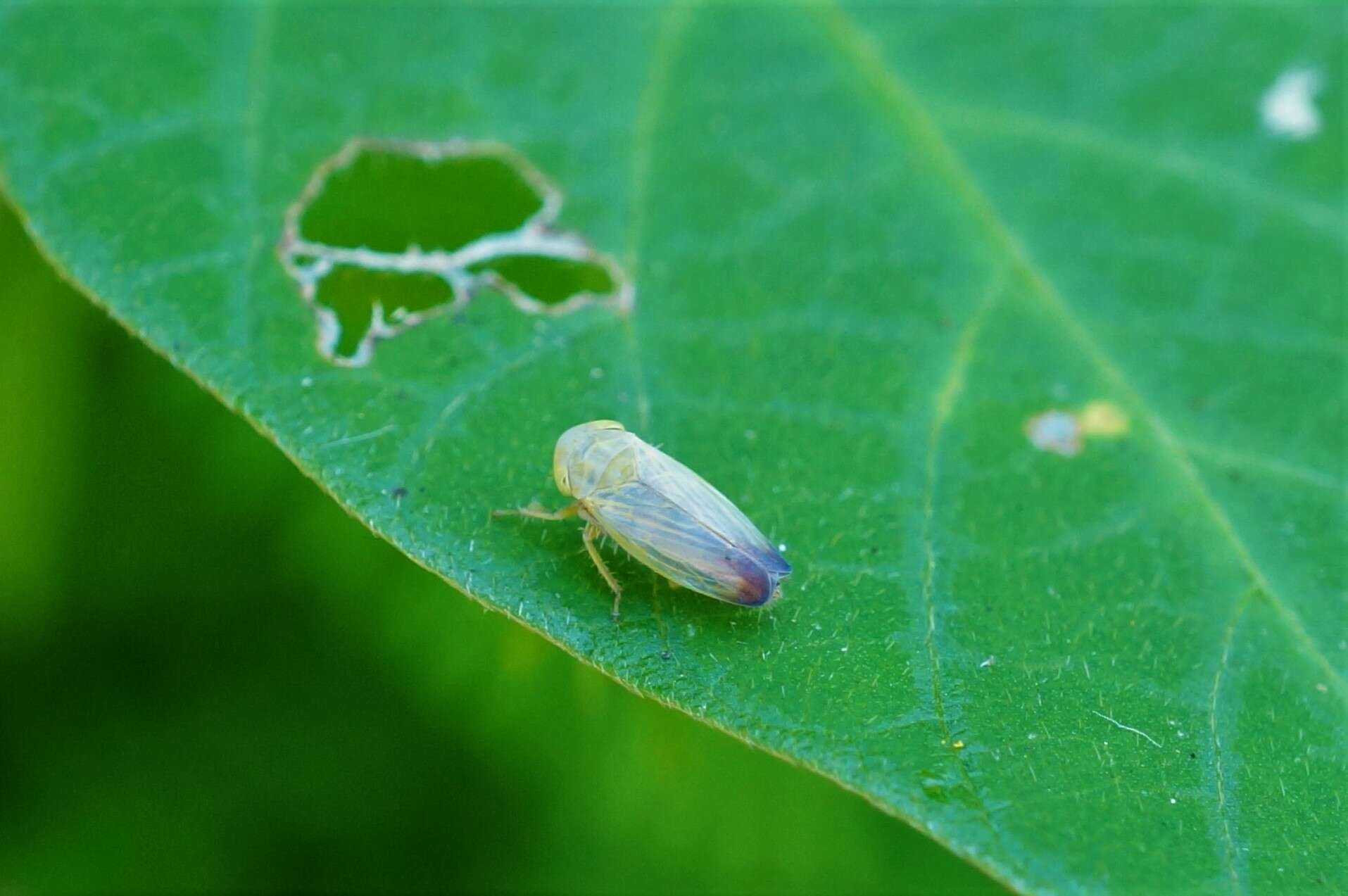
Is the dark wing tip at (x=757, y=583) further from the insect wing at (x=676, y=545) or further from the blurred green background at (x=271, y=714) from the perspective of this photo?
the blurred green background at (x=271, y=714)

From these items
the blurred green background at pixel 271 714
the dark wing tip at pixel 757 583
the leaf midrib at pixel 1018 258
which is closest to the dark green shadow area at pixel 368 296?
the blurred green background at pixel 271 714

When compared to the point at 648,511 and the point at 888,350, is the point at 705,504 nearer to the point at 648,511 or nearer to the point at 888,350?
the point at 648,511

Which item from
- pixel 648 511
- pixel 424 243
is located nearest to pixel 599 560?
pixel 648 511

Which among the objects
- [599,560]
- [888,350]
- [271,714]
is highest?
[888,350]

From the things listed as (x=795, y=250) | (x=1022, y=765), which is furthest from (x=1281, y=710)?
(x=795, y=250)

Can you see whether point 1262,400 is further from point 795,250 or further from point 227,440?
point 227,440

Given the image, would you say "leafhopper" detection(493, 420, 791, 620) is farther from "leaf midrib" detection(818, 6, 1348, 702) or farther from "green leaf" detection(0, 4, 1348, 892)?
"leaf midrib" detection(818, 6, 1348, 702)
